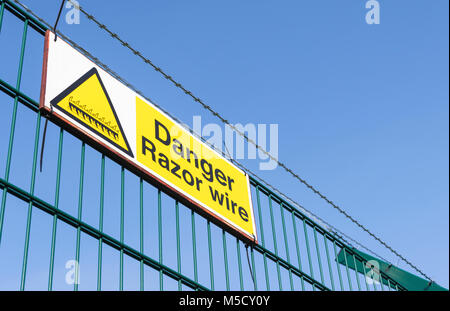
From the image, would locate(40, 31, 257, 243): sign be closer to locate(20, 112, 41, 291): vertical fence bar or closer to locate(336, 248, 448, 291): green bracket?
locate(20, 112, 41, 291): vertical fence bar

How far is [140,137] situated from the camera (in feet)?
36.9

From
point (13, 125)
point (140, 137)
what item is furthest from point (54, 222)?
point (140, 137)

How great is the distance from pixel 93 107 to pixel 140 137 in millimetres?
1046

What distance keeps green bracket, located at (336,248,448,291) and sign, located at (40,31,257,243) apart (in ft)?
12.1

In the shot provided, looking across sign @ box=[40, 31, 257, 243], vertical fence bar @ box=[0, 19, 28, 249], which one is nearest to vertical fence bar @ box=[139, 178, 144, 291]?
sign @ box=[40, 31, 257, 243]

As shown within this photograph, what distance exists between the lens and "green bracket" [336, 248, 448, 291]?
16.2 m

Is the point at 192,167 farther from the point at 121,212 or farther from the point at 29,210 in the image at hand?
the point at 29,210

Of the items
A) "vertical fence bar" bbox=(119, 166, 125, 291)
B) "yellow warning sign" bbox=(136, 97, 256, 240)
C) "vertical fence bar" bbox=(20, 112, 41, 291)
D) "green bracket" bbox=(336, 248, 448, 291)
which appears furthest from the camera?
"green bracket" bbox=(336, 248, 448, 291)

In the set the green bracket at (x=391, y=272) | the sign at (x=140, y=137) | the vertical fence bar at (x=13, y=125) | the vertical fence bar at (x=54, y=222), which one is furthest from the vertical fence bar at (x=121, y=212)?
the green bracket at (x=391, y=272)

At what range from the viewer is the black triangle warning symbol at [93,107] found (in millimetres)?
9969

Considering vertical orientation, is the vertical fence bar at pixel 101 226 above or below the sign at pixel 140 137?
below

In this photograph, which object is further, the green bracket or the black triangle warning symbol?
the green bracket

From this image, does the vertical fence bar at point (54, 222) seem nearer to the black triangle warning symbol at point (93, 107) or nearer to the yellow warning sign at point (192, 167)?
the black triangle warning symbol at point (93, 107)
